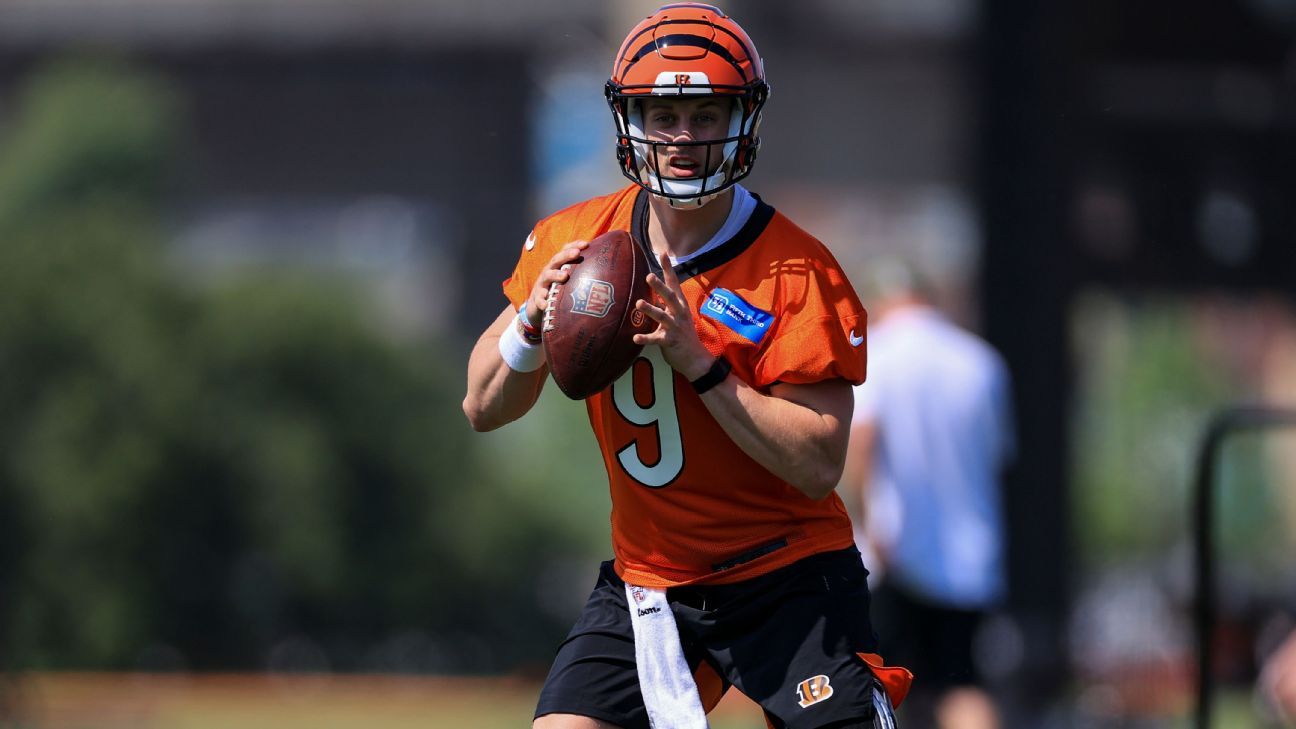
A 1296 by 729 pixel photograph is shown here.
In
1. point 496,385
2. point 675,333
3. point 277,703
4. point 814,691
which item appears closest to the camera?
point 675,333

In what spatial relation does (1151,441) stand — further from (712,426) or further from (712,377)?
(712,377)

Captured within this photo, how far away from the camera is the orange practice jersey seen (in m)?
3.96

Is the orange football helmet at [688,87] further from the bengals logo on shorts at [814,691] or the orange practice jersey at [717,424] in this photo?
the bengals logo on shorts at [814,691]

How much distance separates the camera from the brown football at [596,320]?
3857 mm

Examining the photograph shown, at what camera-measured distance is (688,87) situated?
13.0 ft

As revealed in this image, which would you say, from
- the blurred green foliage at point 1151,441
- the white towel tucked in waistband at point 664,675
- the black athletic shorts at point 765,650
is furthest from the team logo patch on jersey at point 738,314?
the blurred green foliage at point 1151,441

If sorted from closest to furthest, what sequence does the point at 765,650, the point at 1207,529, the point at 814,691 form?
the point at 814,691, the point at 765,650, the point at 1207,529

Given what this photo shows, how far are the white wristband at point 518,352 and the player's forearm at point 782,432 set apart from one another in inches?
17.0

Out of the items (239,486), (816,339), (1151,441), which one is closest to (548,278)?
(816,339)

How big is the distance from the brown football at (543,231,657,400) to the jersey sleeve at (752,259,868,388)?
26 cm

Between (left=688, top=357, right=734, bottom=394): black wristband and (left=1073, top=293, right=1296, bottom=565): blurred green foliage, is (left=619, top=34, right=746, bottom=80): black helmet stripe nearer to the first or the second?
(left=688, top=357, right=734, bottom=394): black wristband

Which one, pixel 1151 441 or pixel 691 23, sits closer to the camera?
pixel 691 23

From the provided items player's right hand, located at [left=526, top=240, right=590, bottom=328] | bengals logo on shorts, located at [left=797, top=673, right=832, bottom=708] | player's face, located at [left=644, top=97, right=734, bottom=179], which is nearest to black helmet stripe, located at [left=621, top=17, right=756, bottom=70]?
player's face, located at [left=644, top=97, right=734, bottom=179]

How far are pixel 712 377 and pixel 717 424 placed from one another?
20 centimetres
